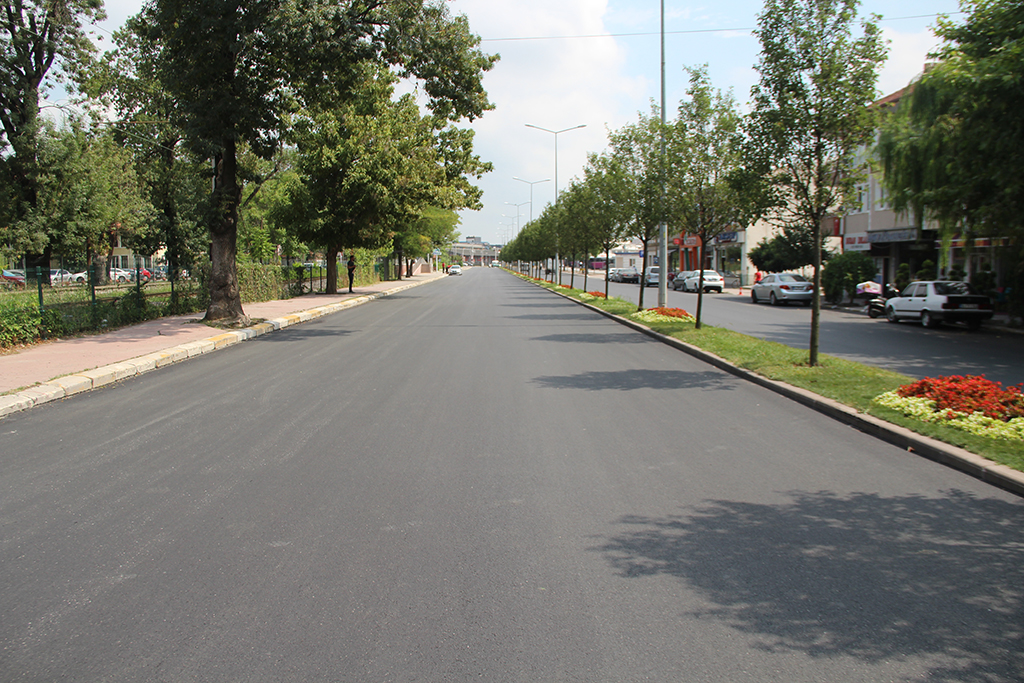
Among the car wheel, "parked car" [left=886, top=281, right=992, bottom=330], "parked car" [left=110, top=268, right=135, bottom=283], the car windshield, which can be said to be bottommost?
the car wheel

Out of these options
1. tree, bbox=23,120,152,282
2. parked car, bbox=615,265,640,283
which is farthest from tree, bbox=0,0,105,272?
parked car, bbox=615,265,640,283

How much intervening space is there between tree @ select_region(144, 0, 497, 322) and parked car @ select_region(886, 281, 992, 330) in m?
14.3

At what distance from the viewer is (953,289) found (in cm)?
2162

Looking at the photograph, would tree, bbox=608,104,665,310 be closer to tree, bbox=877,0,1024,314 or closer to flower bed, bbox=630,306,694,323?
flower bed, bbox=630,306,694,323

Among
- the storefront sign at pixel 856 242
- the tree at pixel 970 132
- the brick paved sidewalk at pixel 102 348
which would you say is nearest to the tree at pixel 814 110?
the tree at pixel 970 132

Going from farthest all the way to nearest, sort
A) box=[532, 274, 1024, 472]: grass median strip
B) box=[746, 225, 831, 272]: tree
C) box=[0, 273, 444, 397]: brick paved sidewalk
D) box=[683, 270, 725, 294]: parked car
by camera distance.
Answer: box=[746, 225, 831, 272]: tree < box=[683, 270, 725, 294]: parked car < box=[0, 273, 444, 397]: brick paved sidewalk < box=[532, 274, 1024, 472]: grass median strip

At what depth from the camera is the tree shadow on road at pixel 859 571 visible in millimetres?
3375

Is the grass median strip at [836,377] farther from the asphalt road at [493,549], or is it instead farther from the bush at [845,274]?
the bush at [845,274]

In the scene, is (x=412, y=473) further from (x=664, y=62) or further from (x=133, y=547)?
(x=664, y=62)

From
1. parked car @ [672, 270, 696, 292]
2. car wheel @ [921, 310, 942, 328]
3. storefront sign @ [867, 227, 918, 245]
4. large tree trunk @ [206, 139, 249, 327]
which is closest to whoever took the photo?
large tree trunk @ [206, 139, 249, 327]

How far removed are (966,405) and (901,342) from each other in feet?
35.1

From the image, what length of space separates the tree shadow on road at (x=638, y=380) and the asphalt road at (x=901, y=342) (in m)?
3.41

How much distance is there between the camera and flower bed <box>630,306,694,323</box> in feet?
68.5

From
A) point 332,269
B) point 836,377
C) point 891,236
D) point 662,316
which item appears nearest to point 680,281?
point 891,236
